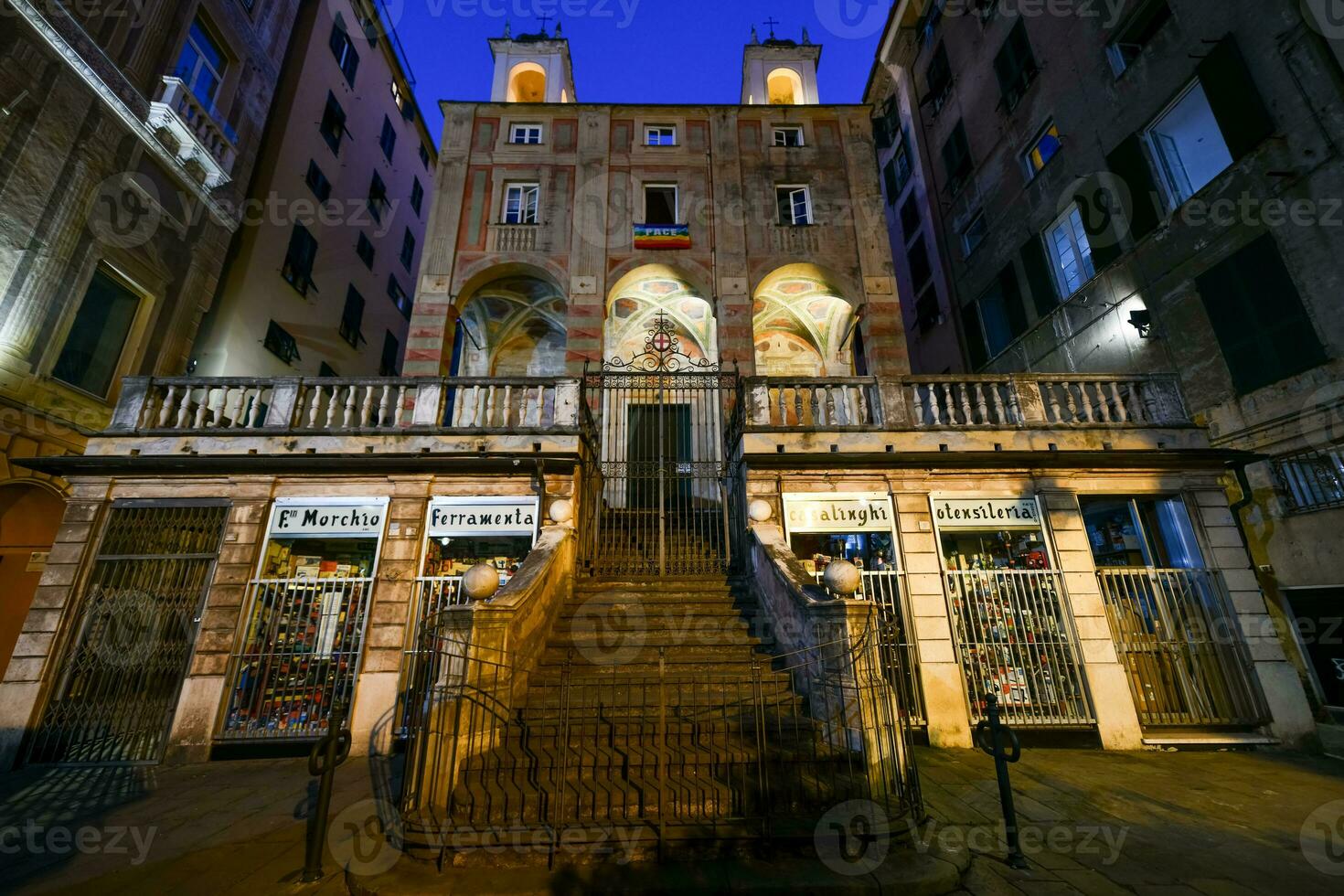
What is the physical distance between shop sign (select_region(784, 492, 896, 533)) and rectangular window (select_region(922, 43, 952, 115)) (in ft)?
59.0

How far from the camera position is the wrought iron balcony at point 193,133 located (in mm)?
11617

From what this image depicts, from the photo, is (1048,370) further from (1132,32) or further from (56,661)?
(56,661)

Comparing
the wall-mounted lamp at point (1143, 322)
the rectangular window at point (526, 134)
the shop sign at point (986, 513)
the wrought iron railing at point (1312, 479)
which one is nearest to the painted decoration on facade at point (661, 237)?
the rectangular window at point (526, 134)

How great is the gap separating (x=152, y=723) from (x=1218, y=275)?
62.3 feet

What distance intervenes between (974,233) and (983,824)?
18055 millimetres

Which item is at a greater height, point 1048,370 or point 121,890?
point 1048,370

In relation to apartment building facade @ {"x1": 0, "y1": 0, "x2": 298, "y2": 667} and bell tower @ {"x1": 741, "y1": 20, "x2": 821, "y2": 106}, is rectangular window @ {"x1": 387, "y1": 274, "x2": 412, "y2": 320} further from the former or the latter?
bell tower @ {"x1": 741, "y1": 20, "x2": 821, "y2": 106}

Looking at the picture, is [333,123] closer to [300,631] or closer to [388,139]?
[388,139]

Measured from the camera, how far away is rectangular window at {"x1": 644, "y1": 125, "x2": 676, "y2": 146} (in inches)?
636

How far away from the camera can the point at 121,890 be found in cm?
393

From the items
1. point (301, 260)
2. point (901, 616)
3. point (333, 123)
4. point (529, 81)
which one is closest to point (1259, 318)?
point (901, 616)

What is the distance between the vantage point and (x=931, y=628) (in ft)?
26.4

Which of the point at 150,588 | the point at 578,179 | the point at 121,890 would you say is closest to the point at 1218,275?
the point at 578,179

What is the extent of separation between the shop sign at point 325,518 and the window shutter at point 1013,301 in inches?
647
